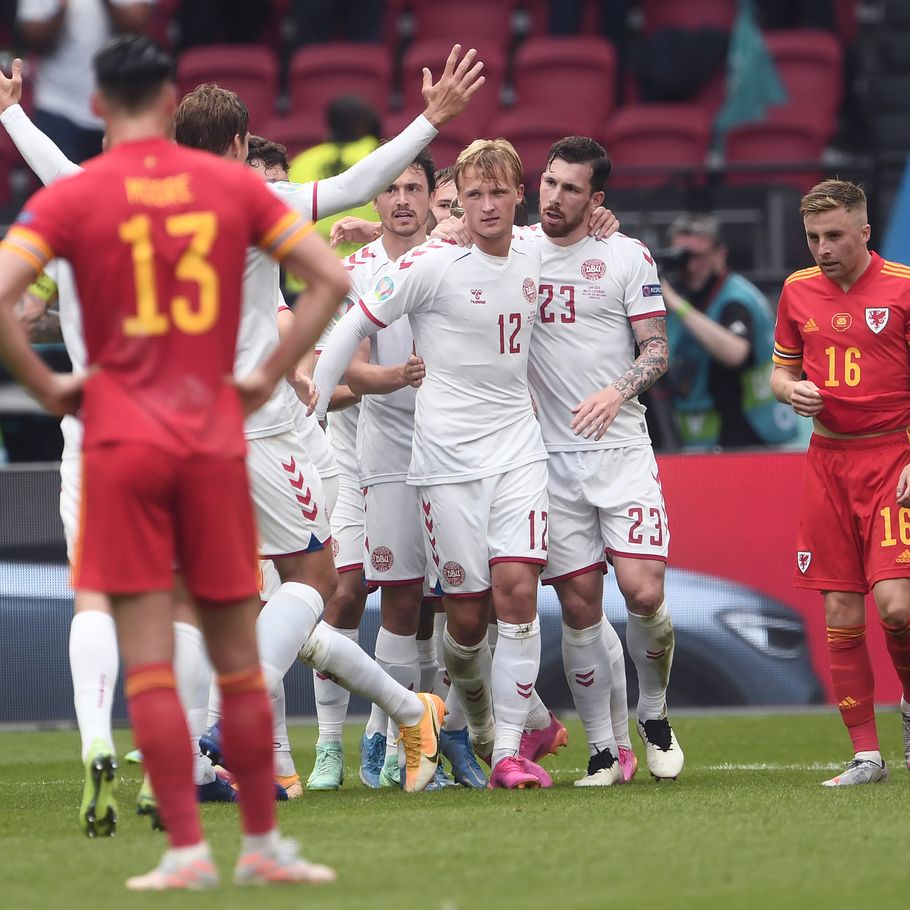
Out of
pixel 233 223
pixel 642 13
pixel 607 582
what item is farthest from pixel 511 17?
pixel 233 223

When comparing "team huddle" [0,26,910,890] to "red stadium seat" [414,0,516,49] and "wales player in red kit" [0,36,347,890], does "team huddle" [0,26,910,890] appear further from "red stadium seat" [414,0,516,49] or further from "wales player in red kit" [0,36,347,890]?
"red stadium seat" [414,0,516,49]

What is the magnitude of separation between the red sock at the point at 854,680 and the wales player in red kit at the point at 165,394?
3259 mm

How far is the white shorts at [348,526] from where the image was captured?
777cm

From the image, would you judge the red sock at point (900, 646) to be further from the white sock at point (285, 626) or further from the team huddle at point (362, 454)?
the white sock at point (285, 626)

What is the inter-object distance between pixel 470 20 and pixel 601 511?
10786 mm

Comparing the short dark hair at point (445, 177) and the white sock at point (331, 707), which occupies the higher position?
the short dark hair at point (445, 177)

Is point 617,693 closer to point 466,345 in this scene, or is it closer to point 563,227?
point 466,345

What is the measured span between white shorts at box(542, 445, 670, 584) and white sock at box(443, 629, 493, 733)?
430 millimetres

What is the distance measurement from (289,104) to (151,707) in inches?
516

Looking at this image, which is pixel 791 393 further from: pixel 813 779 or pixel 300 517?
pixel 300 517

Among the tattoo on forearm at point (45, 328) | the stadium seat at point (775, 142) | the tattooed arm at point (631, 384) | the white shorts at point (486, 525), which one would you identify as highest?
the stadium seat at point (775, 142)

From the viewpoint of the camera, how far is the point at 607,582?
9.69 m

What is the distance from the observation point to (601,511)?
23.5 ft

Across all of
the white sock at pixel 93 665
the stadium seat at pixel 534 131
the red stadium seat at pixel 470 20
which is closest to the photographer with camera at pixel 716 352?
the stadium seat at pixel 534 131
